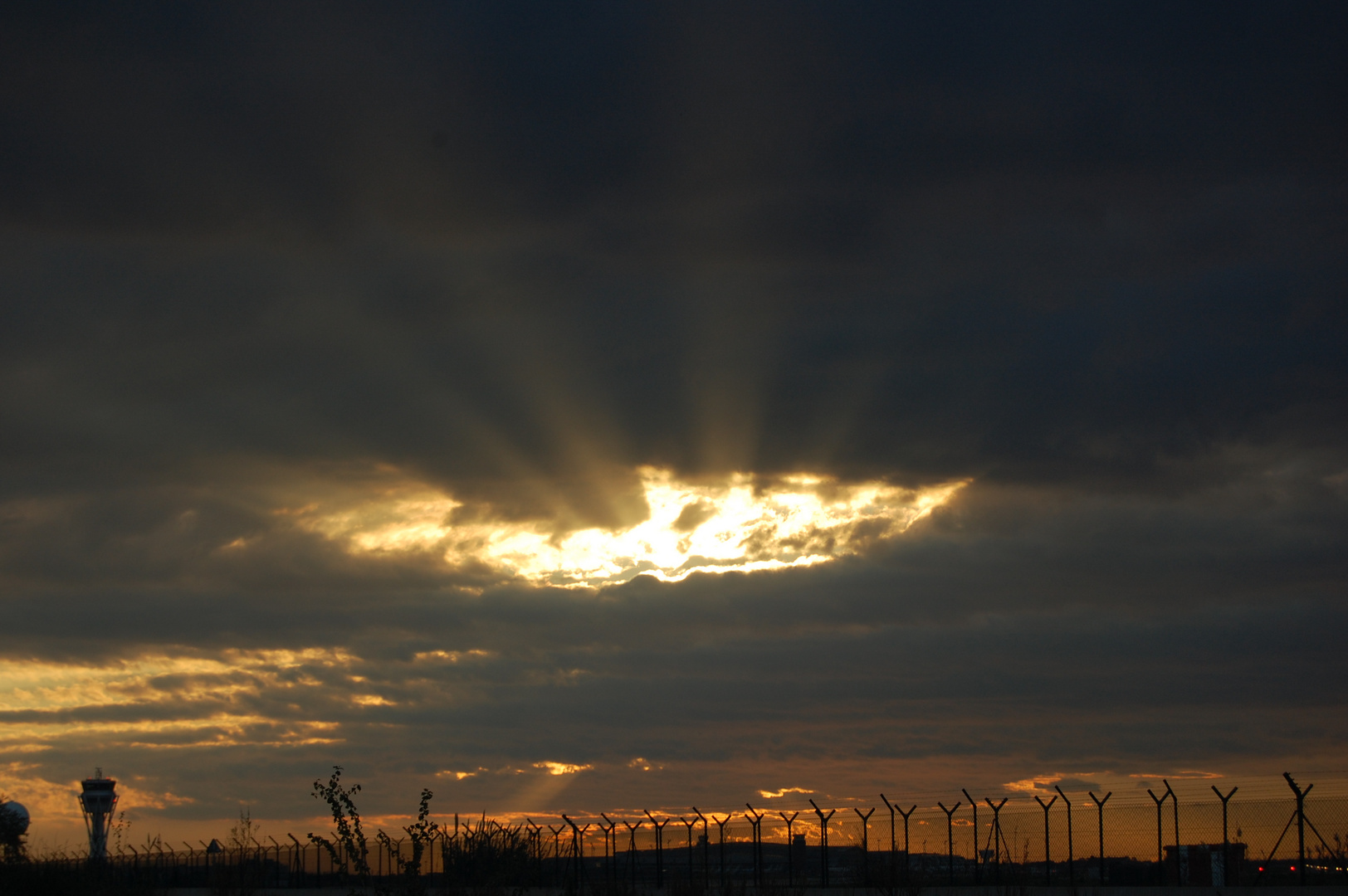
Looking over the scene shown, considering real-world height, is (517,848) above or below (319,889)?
above

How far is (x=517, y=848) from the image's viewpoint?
32.8 metres

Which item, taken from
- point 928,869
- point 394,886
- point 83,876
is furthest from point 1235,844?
point 83,876

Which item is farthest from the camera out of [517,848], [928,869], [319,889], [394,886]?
[319,889]

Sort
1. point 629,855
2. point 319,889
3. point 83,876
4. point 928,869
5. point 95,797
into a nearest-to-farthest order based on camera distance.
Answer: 1. point 928,869
2. point 629,855
3. point 83,876
4. point 319,889
5. point 95,797

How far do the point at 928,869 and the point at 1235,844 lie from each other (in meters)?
11.5

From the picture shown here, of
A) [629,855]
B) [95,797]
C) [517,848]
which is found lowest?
[95,797]

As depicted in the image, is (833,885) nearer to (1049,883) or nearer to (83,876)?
(1049,883)

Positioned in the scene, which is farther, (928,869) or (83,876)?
(83,876)

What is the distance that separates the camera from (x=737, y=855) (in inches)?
2162

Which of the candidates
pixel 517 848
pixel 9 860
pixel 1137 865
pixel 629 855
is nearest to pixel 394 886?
pixel 517 848

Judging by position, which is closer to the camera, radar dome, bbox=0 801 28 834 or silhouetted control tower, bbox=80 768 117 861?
radar dome, bbox=0 801 28 834

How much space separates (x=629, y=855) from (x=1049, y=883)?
59.7 ft

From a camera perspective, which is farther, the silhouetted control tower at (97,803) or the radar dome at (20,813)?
the silhouetted control tower at (97,803)

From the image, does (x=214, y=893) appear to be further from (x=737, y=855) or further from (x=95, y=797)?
(x=95, y=797)
